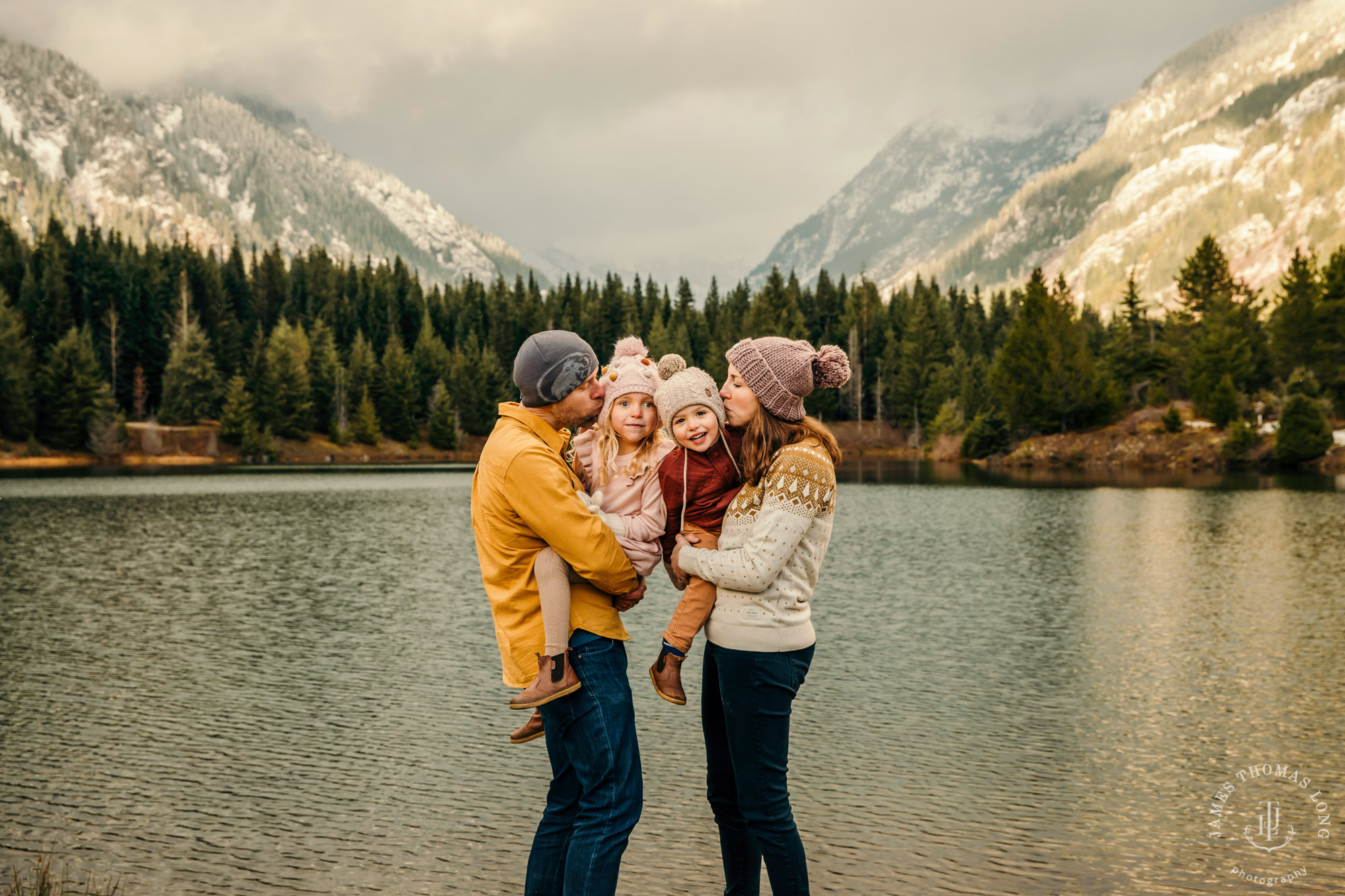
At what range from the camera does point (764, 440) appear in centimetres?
408

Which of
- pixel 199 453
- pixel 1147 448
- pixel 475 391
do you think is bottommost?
pixel 199 453

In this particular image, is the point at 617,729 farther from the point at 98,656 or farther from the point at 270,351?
the point at 270,351

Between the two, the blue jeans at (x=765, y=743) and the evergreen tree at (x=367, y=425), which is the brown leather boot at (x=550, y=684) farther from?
the evergreen tree at (x=367, y=425)

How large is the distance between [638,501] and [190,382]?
92968 mm

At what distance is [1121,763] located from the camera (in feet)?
28.4

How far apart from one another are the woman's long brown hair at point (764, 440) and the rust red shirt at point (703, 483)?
2.8 inches

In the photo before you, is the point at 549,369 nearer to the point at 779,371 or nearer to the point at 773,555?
the point at 779,371

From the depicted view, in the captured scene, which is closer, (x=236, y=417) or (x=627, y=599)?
(x=627, y=599)

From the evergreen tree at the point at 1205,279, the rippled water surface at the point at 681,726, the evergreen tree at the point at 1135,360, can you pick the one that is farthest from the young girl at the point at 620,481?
the evergreen tree at the point at 1205,279

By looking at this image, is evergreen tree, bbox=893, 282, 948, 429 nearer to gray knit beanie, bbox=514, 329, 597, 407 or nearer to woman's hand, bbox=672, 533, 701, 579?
woman's hand, bbox=672, 533, 701, 579

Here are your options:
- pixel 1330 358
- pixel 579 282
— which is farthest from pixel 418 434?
pixel 1330 358

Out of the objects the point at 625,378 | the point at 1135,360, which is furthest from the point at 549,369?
the point at 1135,360

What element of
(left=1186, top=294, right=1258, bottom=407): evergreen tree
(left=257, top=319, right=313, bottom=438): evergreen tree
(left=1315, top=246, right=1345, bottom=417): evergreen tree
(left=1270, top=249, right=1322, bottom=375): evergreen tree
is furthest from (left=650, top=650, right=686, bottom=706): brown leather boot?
(left=257, top=319, right=313, bottom=438): evergreen tree

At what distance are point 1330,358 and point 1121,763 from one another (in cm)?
6872
